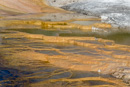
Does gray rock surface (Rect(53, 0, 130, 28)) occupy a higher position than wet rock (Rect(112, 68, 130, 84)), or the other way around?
gray rock surface (Rect(53, 0, 130, 28))

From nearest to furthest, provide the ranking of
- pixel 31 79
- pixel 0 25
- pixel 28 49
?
1. pixel 31 79
2. pixel 28 49
3. pixel 0 25

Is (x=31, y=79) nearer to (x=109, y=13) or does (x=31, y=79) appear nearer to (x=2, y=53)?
(x=2, y=53)

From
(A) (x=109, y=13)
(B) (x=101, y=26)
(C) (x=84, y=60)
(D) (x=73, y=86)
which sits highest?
(A) (x=109, y=13)

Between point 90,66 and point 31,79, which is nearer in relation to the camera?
point 31,79

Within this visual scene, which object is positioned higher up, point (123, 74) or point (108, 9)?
point (108, 9)

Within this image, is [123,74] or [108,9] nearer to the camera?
[123,74]

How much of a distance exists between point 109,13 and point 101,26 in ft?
7.75

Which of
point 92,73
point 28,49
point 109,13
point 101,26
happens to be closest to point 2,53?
point 28,49

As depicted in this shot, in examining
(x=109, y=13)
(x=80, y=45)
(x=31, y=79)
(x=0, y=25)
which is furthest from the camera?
(x=109, y=13)

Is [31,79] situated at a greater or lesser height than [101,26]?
lesser

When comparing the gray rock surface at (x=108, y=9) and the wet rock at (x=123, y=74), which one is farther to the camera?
the gray rock surface at (x=108, y=9)

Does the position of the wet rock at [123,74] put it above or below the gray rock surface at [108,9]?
below

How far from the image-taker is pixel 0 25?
24.8ft

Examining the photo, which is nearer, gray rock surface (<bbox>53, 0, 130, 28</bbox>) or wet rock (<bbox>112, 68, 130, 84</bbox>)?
wet rock (<bbox>112, 68, 130, 84</bbox>)
